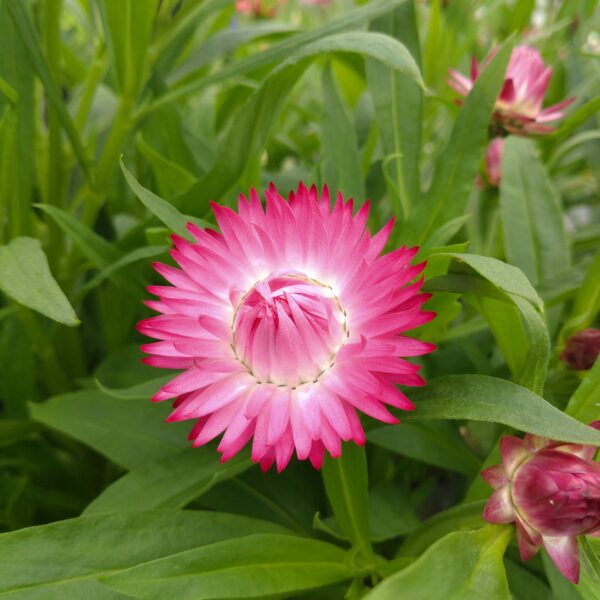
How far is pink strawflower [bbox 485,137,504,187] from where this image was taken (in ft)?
2.77

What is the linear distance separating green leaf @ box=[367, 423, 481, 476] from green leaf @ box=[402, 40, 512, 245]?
0.57 ft

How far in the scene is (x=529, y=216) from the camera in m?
0.76

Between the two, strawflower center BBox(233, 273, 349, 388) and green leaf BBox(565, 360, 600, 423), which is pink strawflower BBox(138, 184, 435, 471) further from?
green leaf BBox(565, 360, 600, 423)

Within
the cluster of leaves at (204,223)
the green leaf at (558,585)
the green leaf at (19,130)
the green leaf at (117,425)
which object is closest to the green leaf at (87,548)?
the cluster of leaves at (204,223)

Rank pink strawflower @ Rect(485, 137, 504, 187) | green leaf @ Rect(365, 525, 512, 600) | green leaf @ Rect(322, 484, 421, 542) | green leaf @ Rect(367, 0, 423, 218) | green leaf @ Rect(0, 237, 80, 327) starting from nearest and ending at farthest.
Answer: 1. green leaf @ Rect(365, 525, 512, 600)
2. green leaf @ Rect(0, 237, 80, 327)
3. green leaf @ Rect(322, 484, 421, 542)
4. green leaf @ Rect(367, 0, 423, 218)
5. pink strawflower @ Rect(485, 137, 504, 187)

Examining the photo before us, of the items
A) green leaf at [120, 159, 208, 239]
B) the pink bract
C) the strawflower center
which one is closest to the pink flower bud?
the strawflower center

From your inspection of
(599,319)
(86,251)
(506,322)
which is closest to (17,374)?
(86,251)

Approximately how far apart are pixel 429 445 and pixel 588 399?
0.18 meters

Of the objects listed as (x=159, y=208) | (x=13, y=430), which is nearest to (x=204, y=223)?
(x=159, y=208)

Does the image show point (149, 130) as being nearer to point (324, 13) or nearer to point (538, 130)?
point (538, 130)

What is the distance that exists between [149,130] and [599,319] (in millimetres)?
582

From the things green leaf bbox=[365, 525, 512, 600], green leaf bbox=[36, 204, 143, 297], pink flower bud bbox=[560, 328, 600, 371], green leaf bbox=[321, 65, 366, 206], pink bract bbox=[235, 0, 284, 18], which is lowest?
green leaf bbox=[365, 525, 512, 600]

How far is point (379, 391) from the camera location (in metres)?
0.44

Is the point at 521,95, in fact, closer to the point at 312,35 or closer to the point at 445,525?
the point at 312,35
